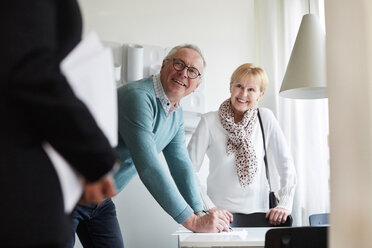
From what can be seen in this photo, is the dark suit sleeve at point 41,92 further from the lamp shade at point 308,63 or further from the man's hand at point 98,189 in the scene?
the lamp shade at point 308,63

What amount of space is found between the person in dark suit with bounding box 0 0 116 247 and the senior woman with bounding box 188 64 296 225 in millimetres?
2236

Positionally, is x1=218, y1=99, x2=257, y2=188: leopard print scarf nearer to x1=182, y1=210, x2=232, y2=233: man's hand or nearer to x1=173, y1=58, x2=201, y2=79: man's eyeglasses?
x1=173, y1=58, x2=201, y2=79: man's eyeglasses

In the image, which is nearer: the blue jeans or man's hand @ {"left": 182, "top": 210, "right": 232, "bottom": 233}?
man's hand @ {"left": 182, "top": 210, "right": 232, "bottom": 233}

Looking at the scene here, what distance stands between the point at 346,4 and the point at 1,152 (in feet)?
2.24

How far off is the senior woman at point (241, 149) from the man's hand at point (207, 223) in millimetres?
927

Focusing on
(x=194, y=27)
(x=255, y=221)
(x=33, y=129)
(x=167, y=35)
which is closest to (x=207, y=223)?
(x=255, y=221)

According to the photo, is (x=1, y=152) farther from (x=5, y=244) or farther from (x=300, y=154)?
(x=300, y=154)

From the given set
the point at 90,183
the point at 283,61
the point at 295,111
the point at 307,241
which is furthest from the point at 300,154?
the point at 90,183

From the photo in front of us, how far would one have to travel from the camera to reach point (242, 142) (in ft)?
9.61

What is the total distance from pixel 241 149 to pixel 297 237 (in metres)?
1.36

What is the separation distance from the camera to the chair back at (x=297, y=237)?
5.12 ft

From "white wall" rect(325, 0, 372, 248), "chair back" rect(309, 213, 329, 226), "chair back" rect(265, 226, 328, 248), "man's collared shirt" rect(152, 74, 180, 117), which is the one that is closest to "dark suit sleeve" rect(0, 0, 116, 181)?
"white wall" rect(325, 0, 372, 248)

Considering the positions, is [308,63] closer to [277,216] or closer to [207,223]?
[277,216]

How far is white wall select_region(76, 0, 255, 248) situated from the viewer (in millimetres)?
3600
